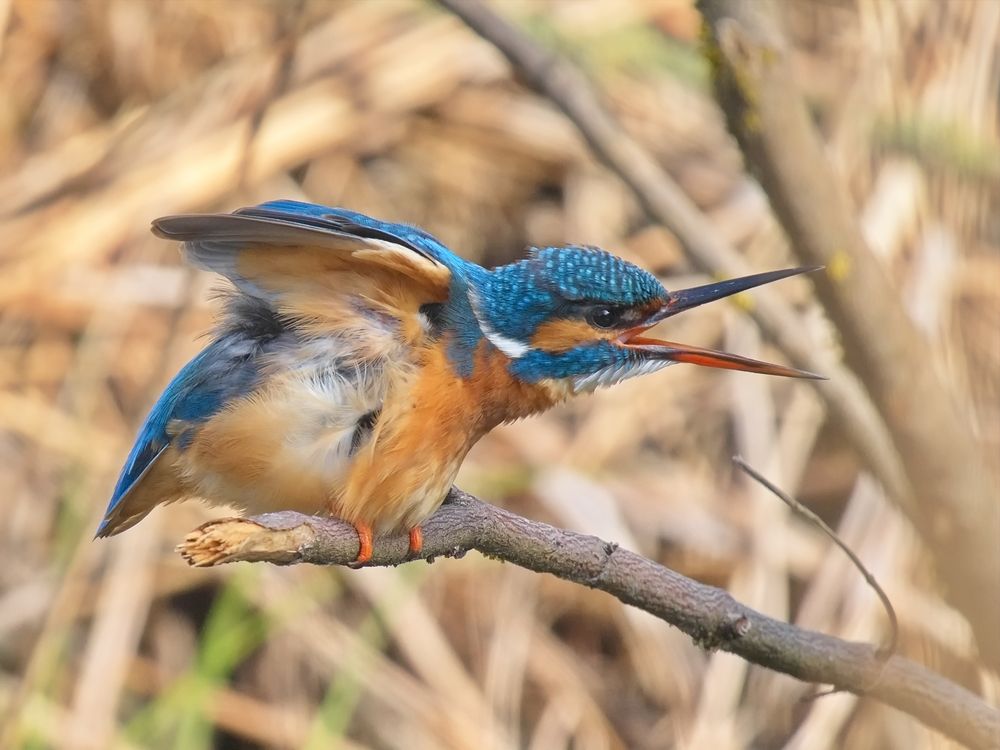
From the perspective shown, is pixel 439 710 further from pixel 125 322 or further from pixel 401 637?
pixel 125 322

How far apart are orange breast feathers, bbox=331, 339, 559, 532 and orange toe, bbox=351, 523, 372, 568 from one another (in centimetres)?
2

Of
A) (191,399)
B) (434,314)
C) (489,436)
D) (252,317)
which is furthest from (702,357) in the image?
(489,436)

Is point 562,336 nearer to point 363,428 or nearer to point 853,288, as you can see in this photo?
point 363,428

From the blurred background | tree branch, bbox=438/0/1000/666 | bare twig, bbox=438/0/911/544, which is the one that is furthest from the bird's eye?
the blurred background

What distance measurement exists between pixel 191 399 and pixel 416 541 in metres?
0.52

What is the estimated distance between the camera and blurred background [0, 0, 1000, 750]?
4.05 metres

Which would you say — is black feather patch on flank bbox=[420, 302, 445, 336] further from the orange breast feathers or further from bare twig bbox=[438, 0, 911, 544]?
bare twig bbox=[438, 0, 911, 544]

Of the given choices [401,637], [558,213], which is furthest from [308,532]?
[558,213]

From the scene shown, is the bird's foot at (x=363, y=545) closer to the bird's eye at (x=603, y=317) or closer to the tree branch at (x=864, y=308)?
the bird's eye at (x=603, y=317)

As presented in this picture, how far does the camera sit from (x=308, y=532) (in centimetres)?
181

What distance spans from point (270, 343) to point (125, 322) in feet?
8.27

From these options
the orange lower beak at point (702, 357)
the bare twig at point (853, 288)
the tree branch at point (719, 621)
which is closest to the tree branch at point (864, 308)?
the bare twig at point (853, 288)

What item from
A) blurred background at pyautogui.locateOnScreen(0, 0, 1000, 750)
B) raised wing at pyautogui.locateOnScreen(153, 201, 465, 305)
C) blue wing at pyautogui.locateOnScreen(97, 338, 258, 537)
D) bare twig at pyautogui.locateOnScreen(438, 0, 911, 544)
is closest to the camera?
raised wing at pyautogui.locateOnScreen(153, 201, 465, 305)

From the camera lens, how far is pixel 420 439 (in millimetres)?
2215
